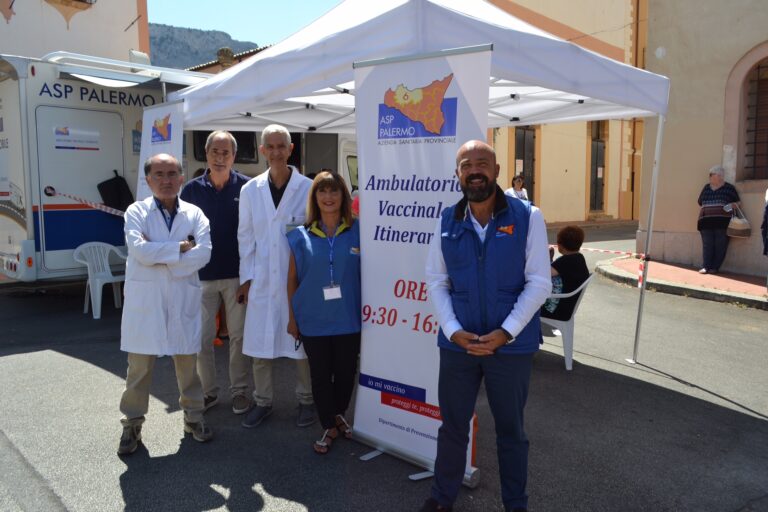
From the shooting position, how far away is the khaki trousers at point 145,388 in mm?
3588

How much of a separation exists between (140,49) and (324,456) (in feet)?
43.0

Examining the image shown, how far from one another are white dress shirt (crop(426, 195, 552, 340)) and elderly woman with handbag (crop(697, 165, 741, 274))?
8.39 m

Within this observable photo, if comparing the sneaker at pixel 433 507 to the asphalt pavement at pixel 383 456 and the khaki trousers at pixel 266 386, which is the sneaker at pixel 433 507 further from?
the khaki trousers at pixel 266 386

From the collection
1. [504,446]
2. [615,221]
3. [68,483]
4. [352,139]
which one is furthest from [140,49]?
[615,221]

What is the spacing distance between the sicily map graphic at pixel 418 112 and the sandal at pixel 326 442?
6.03 feet

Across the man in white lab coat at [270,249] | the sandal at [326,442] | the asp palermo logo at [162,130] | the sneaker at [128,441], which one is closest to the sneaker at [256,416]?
the man in white lab coat at [270,249]

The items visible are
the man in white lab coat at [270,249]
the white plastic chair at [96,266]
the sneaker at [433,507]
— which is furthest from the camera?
the white plastic chair at [96,266]

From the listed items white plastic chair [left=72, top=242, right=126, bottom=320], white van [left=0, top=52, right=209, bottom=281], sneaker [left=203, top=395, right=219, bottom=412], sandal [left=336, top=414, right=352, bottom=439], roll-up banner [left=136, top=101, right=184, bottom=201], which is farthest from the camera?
white plastic chair [left=72, top=242, right=126, bottom=320]

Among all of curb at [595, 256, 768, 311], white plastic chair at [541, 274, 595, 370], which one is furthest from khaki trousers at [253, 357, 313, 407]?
curb at [595, 256, 768, 311]

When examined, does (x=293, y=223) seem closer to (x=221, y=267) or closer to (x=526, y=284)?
(x=221, y=267)

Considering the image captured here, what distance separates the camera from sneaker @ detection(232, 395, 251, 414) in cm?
429

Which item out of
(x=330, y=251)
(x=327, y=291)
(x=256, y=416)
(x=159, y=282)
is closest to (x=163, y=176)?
(x=159, y=282)

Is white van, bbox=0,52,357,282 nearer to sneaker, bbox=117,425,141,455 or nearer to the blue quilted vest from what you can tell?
sneaker, bbox=117,425,141,455

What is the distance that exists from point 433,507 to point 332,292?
1.32 meters
